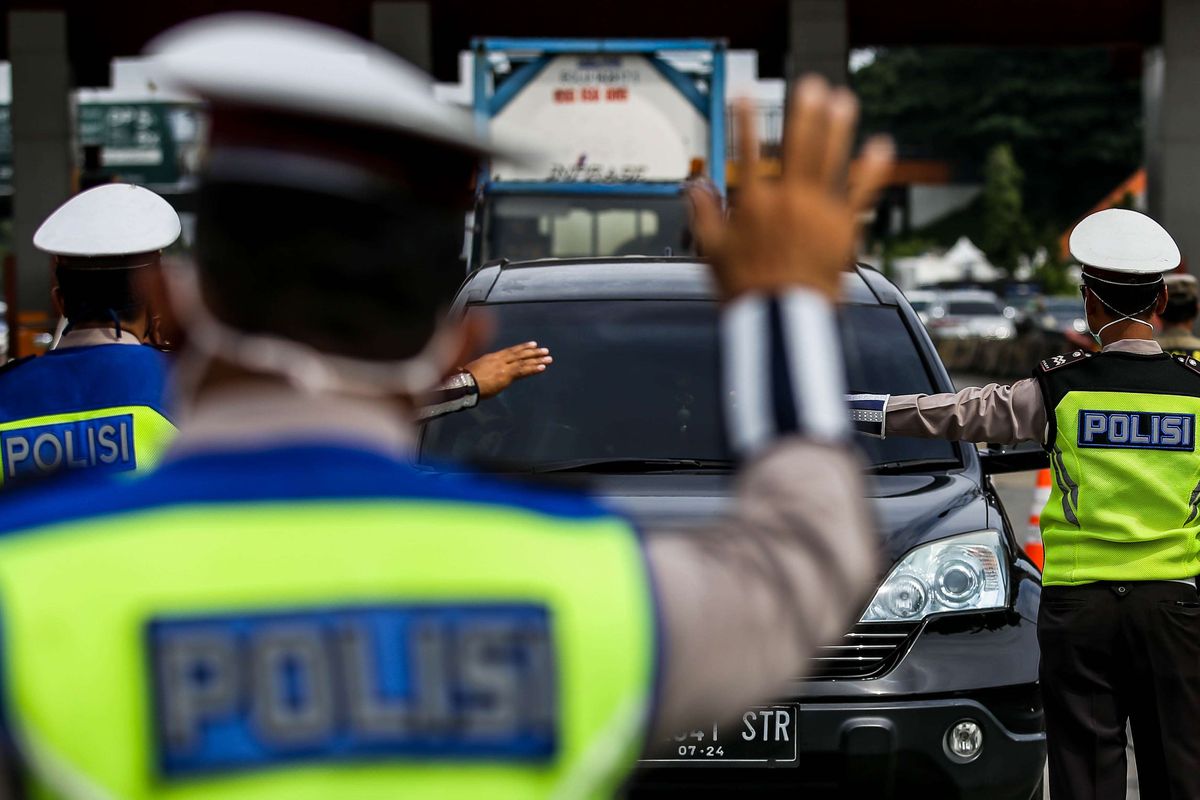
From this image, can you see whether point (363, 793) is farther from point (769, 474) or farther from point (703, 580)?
point (769, 474)

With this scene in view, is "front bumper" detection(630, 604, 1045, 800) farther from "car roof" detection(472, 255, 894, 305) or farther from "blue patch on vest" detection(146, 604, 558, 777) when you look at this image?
"blue patch on vest" detection(146, 604, 558, 777)

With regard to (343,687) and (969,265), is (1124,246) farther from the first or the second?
(969,265)

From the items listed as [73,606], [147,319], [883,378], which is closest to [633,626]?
[73,606]

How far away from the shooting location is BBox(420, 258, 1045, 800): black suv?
5012 mm

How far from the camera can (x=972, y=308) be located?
47562 mm

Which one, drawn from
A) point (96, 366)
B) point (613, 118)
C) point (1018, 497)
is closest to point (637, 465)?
point (96, 366)

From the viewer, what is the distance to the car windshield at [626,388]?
5.80 m

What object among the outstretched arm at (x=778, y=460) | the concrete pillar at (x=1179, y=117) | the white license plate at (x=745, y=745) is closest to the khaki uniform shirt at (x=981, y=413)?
the white license plate at (x=745, y=745)

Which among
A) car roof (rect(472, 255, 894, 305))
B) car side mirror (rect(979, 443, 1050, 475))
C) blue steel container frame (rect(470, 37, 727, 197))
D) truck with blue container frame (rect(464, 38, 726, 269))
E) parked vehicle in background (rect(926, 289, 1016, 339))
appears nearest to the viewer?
car side mirror (rect(979, 443, 1050, 475))

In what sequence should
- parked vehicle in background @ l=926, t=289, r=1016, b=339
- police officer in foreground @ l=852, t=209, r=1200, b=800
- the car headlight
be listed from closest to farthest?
police officer in foreground @ l=852, t=209, r=1200, b=800, the car headlight, parked vehicle in background @ l=926, t=289, r=1016, b=339

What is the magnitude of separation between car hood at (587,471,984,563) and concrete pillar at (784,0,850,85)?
2017cm

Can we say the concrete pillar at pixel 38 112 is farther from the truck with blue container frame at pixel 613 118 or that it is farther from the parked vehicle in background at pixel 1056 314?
the parked vehicle in background at pixel 1056 314

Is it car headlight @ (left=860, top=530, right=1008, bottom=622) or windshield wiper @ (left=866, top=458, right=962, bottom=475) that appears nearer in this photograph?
car headlight @ (left=860, top=530, right=1008, bottom=622)

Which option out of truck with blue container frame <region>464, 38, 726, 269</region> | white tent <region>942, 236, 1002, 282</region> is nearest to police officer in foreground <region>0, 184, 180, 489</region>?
truck with blue container frame <region>464, 38, 726, 269</region>
